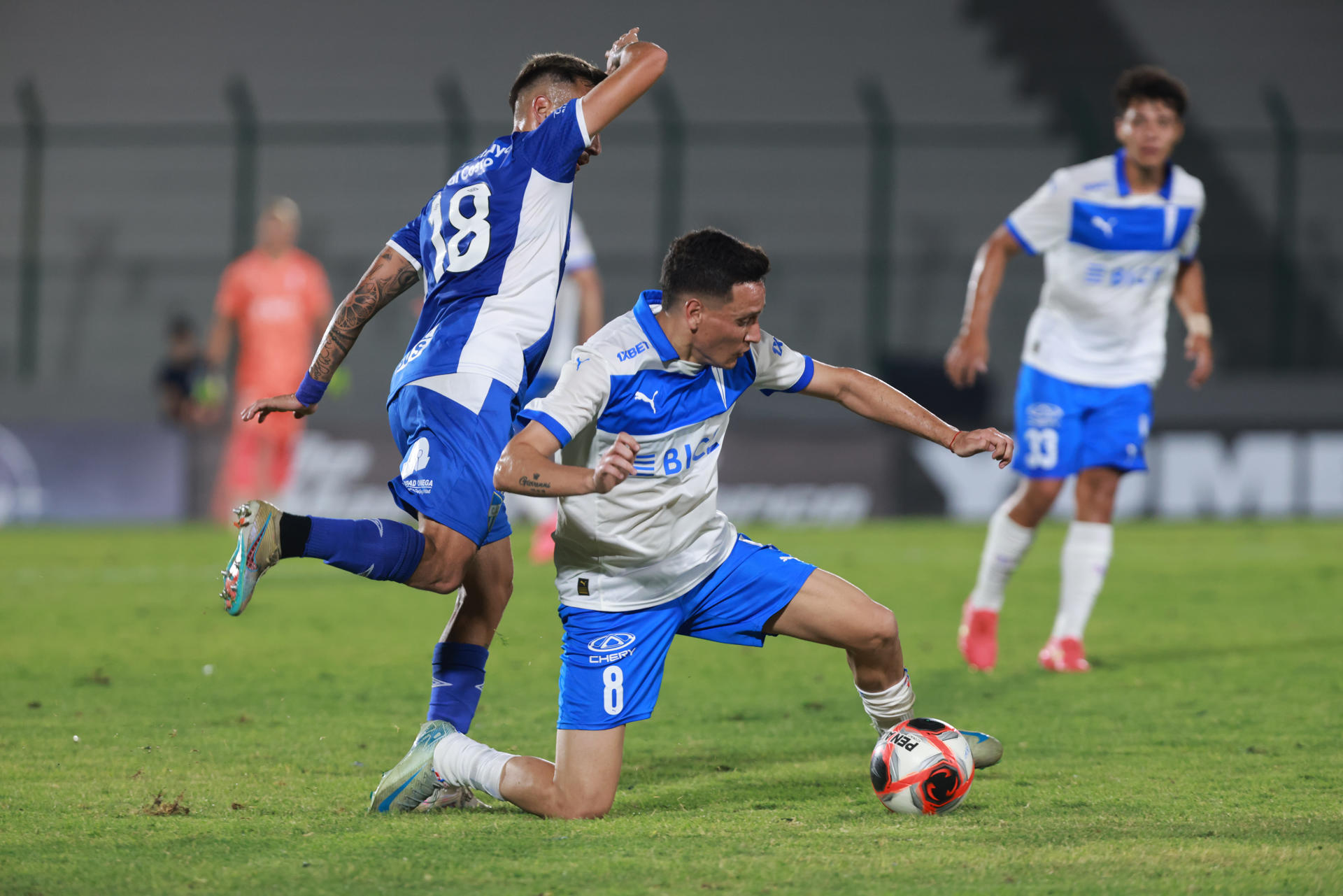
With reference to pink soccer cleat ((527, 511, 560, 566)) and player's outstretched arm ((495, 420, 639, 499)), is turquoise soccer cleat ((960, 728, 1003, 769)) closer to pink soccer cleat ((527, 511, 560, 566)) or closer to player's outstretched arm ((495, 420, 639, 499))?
player's outstretched arm ((495, 420, 639, 499))

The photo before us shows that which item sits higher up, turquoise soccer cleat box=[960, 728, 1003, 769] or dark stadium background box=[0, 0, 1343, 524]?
dark stadium background box=[0, 0, 1343, 524]

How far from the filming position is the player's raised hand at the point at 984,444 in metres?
3.93

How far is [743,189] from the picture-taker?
60.0ft

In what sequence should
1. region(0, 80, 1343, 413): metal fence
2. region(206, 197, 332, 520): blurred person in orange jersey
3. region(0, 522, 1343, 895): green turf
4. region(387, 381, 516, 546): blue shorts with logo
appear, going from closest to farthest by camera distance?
region(0, 522, 1343, 895): green turf → region(387, 381, 516, 546): blue shorts with logo → region(206, 197, 332, 520): blurred person in orange jersey → region(0, 80, 1343, 413): metal fence

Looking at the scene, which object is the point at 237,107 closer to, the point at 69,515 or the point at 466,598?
the point at 69,515

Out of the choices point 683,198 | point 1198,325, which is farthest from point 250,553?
point 683,198

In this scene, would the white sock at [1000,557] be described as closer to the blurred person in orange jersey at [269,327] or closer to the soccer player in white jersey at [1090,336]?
the soccer player in white jersey at [1090,336]

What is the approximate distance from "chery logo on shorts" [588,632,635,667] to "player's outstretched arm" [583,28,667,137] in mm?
1436

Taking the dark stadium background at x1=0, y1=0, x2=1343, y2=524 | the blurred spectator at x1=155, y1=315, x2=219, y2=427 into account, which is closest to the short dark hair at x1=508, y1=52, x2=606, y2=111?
the dark stadium background at x1=0, y1=0, x2=1343, y2=524

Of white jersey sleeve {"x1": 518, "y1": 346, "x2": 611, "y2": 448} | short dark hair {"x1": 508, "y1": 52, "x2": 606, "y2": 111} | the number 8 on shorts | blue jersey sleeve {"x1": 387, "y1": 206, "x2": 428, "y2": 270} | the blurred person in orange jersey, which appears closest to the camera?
white jersey sleeve {"x1": 518, "y1": 346, "x2": 611, "y2": 448}

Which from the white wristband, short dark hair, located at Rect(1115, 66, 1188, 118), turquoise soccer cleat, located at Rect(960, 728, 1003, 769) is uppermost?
short dark hair, located at Rect(1115, 66, 1188, 118)

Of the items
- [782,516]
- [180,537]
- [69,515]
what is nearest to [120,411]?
[69,515]

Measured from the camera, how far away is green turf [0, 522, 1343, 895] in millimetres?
3301

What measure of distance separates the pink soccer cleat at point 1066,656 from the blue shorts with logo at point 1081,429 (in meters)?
0.72
